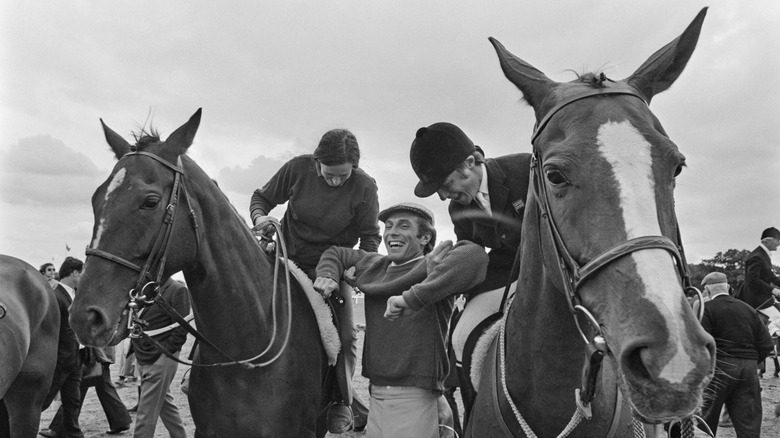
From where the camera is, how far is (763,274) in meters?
12.5

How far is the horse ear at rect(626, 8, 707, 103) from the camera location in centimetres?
244

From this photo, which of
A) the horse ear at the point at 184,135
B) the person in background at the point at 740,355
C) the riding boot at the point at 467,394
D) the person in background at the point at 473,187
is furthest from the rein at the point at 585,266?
the person in background at the point at 740,355

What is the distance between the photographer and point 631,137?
1.96 metres

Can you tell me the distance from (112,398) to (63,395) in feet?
4.16

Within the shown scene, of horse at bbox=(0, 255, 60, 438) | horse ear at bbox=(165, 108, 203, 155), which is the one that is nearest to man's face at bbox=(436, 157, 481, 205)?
horse ear at bbox=(165, 108, 203, 155)

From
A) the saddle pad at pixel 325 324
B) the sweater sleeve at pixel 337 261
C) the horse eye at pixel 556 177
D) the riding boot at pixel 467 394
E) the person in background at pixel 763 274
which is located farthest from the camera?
the person in background at pixel 763 274

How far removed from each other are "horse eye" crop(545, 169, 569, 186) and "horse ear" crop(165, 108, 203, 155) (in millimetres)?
2592

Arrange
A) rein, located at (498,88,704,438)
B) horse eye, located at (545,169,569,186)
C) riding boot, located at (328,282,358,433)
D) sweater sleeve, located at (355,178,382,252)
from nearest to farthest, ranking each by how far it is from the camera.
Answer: rein, located at (498,88,704,438) < horse eye, located at (545,169,569,186) < riding boot, located at (328,282,358,433) < sweater sleeve, located at (355,178,382,252)

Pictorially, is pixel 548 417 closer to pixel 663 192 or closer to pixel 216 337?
pixel 663 192

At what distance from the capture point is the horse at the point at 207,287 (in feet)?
11.0

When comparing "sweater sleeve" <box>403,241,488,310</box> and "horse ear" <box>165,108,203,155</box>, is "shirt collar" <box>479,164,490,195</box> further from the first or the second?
"horse ear" <box>165,108,203,155</box>

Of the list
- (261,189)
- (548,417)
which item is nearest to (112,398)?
(261,189)

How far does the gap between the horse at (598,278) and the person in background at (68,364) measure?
16.0 feet

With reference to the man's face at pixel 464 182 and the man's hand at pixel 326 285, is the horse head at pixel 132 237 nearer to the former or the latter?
the man's hand at pixel 326 285
